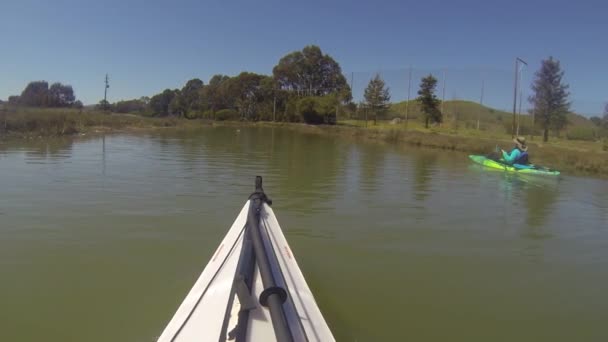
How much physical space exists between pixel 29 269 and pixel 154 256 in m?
1.52

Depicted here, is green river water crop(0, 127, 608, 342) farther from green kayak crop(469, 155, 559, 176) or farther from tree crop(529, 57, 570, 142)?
tree crop(529, 57, 570, 142)

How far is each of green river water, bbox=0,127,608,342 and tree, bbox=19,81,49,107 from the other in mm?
68390

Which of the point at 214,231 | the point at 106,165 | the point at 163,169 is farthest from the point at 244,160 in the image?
the point at 214,231

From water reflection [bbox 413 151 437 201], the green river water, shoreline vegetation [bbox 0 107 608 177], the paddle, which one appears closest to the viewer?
the paddle

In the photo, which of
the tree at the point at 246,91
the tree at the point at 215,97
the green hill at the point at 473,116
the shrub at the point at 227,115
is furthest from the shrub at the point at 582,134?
the tree at the point at 215,97

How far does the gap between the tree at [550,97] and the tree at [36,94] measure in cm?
7161

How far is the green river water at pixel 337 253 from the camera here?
4.29 meters

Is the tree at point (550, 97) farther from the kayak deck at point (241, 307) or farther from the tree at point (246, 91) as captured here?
the tree at point (246, 91)

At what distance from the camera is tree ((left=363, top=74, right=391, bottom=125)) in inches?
2095

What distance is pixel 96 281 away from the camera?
196 inches

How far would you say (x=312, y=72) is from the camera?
244ft

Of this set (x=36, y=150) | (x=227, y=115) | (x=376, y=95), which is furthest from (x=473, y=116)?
(x=36, y=150)

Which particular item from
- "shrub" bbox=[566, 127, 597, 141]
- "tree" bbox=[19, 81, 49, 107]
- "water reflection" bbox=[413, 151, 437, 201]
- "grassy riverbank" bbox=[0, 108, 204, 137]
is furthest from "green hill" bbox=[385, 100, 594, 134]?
"tree" bbox=[19, 81, 49, 107]

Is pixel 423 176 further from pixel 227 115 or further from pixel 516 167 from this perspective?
pixel 227 115
